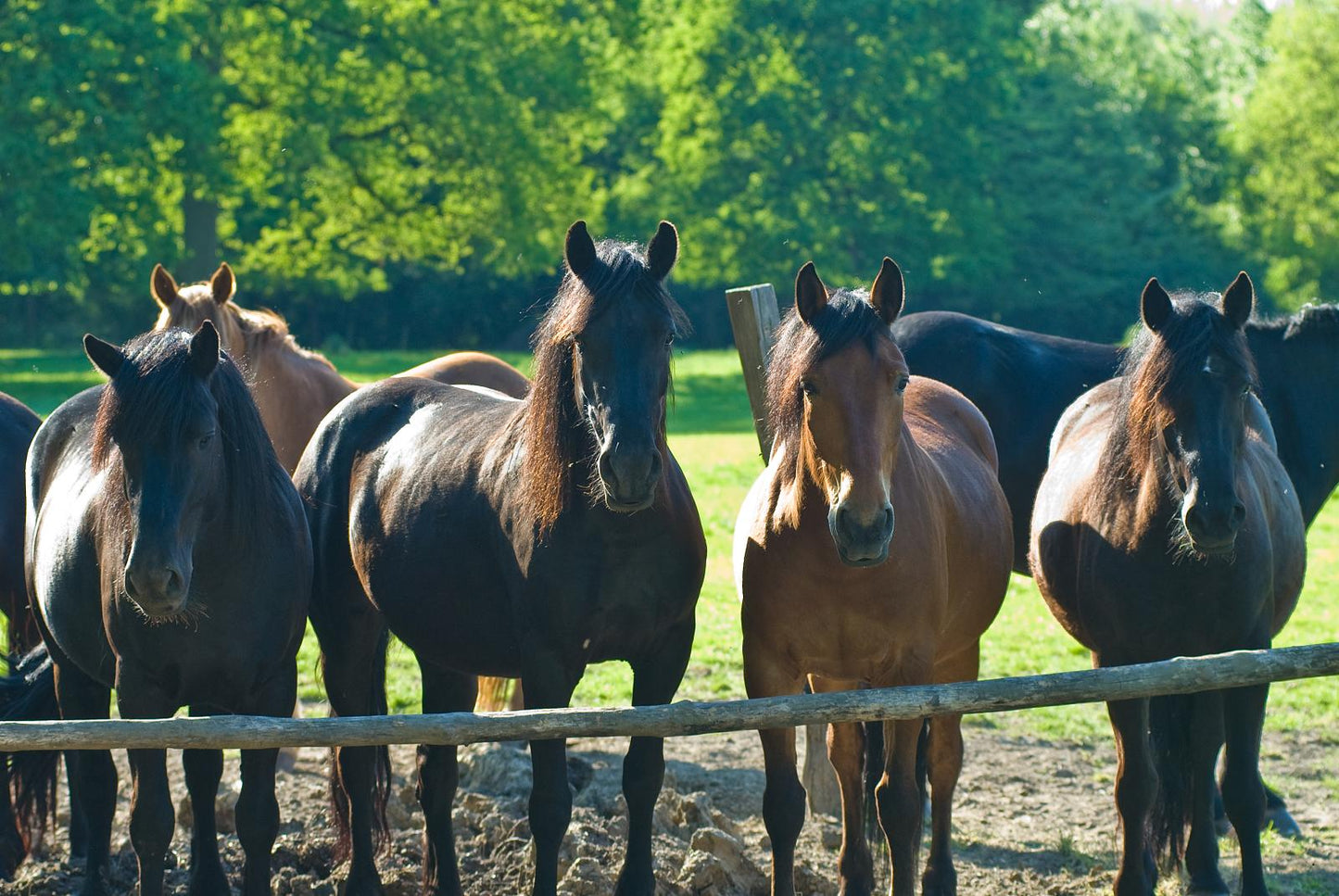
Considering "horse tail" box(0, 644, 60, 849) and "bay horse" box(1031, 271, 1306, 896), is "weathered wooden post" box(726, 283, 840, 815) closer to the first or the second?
"bay horse" box(1031, 271, 1306, 896)

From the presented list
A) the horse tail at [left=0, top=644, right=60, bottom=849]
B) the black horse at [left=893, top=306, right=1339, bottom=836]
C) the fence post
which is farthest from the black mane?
the horse tail at [left=0, top=644, right=60, bottom=849]

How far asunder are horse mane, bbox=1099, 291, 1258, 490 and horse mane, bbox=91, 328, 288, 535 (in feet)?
8.90

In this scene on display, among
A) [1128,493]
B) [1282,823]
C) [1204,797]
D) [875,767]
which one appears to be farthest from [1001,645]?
[1128,493]

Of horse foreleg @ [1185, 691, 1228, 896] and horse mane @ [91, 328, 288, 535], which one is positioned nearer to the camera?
horse mane @ [91, 328, 288, 535]

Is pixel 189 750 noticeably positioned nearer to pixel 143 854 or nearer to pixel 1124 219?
pixel 143 854

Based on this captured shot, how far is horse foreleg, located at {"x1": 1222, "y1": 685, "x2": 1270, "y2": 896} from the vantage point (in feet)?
14.4

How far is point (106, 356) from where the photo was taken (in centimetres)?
390

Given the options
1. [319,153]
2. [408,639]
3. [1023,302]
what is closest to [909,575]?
[408,639]

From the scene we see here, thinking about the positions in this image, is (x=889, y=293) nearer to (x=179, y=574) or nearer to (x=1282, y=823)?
(x=179, y=574)

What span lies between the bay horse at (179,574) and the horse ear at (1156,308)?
2.75 meters

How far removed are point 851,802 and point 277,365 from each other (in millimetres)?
3972

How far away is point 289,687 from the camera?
4.29 meters

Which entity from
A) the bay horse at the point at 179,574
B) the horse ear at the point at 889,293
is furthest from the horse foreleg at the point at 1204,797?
the bay horse at the point at 179,574

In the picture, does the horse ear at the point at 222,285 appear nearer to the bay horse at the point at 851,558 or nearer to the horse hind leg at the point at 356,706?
the horse hind leg at the point at 356,706
